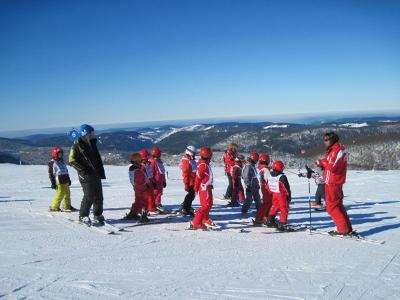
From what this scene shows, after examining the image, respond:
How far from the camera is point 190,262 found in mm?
5371

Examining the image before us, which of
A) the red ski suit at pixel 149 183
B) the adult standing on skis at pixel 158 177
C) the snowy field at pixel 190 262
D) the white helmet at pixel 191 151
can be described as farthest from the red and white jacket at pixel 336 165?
the adult standing on skis at pixel 158 177

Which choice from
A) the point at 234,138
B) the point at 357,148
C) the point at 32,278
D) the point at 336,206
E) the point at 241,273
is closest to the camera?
the point at 32,278

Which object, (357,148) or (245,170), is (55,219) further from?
(357,148)

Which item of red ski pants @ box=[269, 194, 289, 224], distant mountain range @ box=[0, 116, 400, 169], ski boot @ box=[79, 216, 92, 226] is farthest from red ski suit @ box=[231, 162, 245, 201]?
distant mountain range @ box=[0, 116, 400, 169]

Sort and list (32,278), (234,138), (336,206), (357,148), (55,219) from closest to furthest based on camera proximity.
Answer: (32,278)
(336,206)
(55,219)
(357,148)
(234,138)

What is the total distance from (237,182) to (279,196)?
370 centimetres

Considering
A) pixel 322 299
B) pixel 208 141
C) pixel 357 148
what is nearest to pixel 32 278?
pixel 322 299

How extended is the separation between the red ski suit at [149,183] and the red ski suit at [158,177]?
1.05ft

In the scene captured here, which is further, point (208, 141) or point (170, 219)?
point (208, 141)

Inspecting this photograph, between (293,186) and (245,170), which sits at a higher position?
(245,170)

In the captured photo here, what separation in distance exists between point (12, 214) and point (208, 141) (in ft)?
552

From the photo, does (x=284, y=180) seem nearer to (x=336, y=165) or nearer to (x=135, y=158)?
(x=336, y=165)

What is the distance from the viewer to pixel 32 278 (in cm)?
446

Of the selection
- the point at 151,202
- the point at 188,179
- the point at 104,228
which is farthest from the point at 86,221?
the point at 188,179
